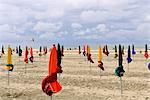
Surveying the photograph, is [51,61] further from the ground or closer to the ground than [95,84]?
further from the ground

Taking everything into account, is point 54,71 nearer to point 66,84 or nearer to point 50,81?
point 50,81

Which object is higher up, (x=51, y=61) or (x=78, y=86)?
(x=51, y=61)

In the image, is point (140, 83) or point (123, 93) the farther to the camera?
point (140, 83)

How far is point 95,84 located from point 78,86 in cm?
150

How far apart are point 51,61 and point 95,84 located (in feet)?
39.3

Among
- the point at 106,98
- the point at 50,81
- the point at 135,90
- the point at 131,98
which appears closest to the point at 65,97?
the point at 106,98

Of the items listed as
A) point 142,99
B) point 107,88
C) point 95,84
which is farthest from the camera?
point 95,84

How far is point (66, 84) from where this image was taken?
24.1 meters

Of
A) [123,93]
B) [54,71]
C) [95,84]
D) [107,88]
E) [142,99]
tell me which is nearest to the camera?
[54,71]

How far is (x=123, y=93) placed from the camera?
20203 millimetres

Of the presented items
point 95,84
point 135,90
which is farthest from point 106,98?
point 95,84

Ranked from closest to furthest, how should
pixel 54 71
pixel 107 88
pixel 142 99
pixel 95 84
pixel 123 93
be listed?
pixel 54 71 → pixel 142 99 → pixel 123 93 → pixel 107 88 → pixel 95 84

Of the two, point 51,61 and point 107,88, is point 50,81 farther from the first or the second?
point 107,88

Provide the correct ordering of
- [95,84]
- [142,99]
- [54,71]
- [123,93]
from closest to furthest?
1. [54,71]
2. [142,99]
3. [123,93]
4. [95,84]
